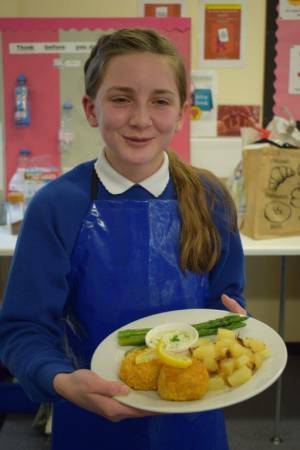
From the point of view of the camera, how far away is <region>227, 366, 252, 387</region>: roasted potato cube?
0.86 metres

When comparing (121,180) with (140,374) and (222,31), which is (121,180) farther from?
(222,31)

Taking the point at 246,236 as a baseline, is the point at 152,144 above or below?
above

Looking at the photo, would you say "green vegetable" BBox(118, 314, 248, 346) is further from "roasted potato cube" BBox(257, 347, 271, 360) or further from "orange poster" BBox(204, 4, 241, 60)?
"orange poster" BBox(204, 4, 241, 60)

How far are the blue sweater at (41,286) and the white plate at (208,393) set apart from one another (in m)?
0.07

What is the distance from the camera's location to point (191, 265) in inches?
41.5

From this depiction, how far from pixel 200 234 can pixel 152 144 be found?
22 centimetres

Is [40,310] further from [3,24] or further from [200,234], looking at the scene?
[3,24]

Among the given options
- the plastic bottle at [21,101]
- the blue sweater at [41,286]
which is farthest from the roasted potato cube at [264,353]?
the plastic bottle at [21,101]

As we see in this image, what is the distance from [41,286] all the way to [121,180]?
28cm

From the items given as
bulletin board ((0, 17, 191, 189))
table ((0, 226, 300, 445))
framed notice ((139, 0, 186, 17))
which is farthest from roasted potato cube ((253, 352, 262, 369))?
framed notice ((139, 0, 186, 17))

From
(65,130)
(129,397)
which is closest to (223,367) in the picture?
(129,397)

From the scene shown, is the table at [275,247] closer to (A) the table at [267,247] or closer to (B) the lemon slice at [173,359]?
(A) the table at [267,247]

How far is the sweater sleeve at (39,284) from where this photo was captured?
925 mm

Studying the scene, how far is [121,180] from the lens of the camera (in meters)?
1.05
